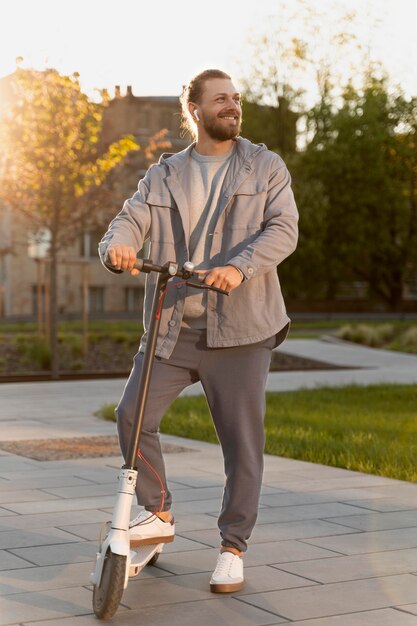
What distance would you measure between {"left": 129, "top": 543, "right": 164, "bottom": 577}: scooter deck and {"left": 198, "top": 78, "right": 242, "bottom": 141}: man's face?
1.66 m

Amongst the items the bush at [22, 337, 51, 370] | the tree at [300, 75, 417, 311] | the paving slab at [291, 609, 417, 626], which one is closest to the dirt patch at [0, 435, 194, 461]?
the paving slab at [291, 609, 417, 626]

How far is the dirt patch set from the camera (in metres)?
8.89

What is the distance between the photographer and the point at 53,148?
1825cm

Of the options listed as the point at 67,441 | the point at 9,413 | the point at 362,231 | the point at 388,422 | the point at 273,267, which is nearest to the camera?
the point at 273,267

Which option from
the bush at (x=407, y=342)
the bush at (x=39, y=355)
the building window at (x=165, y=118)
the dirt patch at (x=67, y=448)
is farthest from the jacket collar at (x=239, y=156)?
the building window at (x=165, y=118)

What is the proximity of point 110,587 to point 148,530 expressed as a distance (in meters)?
0.69

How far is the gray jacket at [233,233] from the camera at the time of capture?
486 centimetres

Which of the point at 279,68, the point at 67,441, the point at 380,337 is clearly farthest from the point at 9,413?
the point at 279,68

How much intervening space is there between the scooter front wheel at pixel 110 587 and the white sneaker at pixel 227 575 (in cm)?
52

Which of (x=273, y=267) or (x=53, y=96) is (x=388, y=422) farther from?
(x=53, y=96)

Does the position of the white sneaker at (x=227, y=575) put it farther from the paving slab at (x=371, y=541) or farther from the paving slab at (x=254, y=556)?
the paving slab at (x=371, y=541)

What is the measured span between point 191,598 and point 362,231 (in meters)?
43.6

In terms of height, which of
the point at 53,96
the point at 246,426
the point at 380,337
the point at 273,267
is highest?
the point at 53,96

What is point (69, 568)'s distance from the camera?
5180 mm
